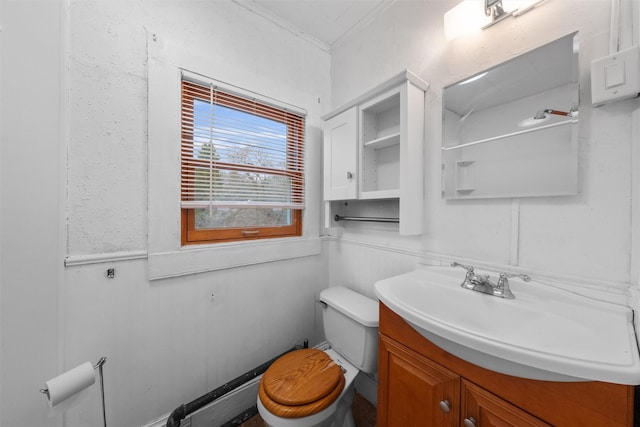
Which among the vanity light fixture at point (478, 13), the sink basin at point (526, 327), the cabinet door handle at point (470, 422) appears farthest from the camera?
the vanity light fixture at point (478, 13)

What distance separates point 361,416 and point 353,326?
600mm

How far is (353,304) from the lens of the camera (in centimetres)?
133

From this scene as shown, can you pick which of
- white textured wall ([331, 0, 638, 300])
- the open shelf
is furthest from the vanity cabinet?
the open shelf

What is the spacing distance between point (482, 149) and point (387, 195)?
457 mm

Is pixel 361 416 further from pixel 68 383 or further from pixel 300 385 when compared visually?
pixel 68 383

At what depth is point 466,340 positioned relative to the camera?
1.95 ft

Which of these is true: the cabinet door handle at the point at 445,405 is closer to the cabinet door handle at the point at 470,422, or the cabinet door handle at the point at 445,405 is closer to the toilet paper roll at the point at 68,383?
the cabinet door handle at the point at 470,422

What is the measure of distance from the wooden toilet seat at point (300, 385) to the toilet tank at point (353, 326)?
0.12 m

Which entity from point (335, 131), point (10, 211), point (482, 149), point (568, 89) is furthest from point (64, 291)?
point (568, 89)

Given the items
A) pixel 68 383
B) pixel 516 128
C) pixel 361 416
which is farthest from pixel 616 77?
pixel 68 383

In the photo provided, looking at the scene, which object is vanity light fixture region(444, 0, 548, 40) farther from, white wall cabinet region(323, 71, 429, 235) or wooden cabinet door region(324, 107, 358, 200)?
wooden cabinet door region(324, 107, 358, 200)

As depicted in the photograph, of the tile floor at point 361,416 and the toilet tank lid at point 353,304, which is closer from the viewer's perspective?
the toilet tank lid at point 353,304

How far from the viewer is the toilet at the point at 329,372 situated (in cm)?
95

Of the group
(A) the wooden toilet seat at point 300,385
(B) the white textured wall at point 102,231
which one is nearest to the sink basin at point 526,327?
(A) the wooden toilet seat at point 300,385
